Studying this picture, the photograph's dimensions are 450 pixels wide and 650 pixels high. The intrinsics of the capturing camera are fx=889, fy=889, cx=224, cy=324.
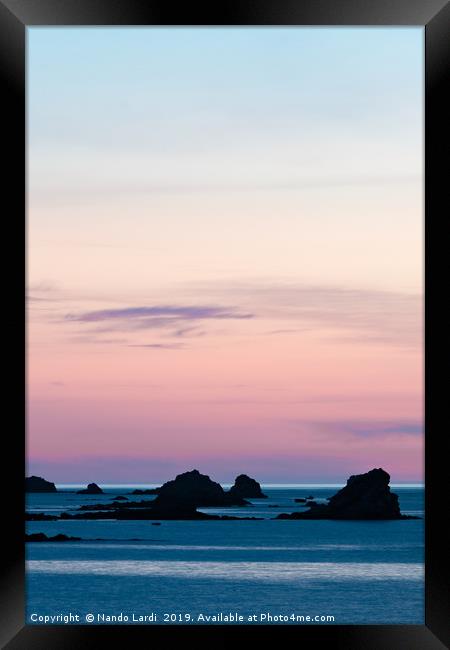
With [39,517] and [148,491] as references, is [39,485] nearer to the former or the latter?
[39,517]

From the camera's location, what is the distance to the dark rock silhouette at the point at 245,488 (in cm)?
3167

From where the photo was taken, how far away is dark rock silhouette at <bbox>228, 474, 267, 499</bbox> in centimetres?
3167

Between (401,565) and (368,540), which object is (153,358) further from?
(401,565)

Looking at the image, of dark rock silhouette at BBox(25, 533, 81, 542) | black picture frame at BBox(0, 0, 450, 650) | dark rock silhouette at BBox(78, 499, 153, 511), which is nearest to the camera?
black picture frame at BBox(0, 0, 450, 650)

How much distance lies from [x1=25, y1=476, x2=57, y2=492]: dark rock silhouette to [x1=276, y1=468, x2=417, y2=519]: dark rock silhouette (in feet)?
29.6

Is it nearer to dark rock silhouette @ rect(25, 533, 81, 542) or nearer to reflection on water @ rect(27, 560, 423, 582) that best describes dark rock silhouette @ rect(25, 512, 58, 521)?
dark rock silhouette @ rect(25, 533, 81, 542)

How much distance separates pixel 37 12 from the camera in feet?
7.92

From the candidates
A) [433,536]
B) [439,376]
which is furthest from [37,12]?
[433,536]

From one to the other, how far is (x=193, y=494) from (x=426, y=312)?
30.2 metres

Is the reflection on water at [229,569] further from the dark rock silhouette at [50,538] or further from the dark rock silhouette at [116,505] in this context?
the dark rock silhouette at [116,505]

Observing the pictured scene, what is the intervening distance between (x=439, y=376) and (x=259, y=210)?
16.9 meters

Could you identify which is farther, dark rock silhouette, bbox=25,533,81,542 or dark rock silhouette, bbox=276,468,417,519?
dark rock silhouette, bbox=25,533,81,542

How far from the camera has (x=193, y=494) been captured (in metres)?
31.9

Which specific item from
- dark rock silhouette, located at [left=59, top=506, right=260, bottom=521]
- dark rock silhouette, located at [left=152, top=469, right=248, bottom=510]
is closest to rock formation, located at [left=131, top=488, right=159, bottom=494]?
dark rock silhouette, located at [left=59, top=506, right=260, bottom=521]
